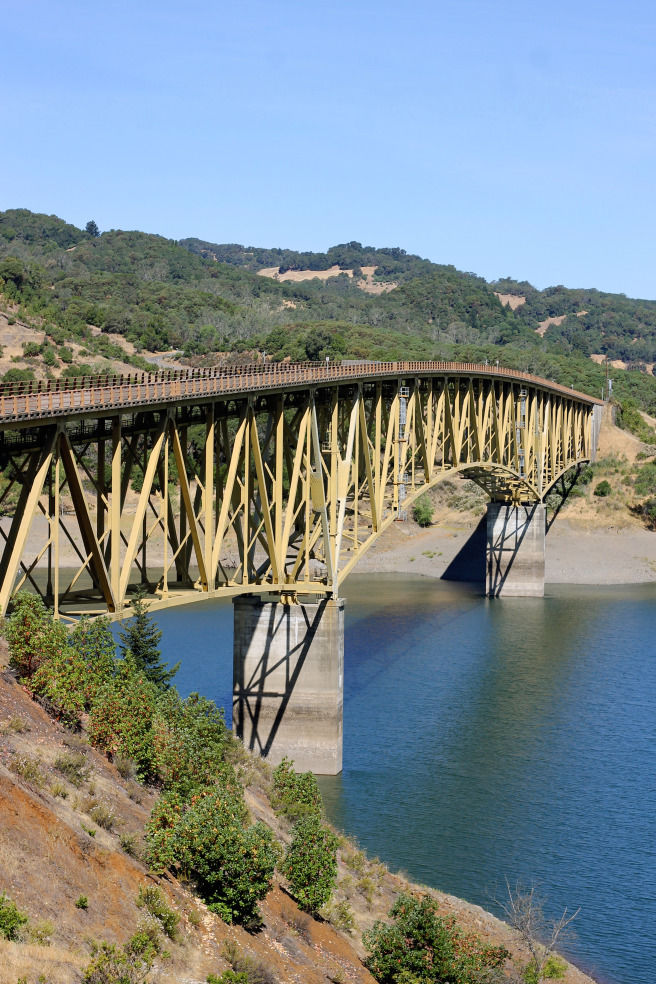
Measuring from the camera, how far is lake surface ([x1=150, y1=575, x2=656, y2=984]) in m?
36.0

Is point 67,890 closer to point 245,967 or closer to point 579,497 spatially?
point 245,967

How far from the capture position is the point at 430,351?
545 ft

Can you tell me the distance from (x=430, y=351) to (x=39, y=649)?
141729 mm

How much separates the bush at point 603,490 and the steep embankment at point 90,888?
90.5m

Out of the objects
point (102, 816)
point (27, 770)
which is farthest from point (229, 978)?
point (27, 770)

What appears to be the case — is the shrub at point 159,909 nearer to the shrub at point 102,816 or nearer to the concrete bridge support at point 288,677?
the shrub at point 102,816

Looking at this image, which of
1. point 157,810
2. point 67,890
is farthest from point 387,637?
point 67,890

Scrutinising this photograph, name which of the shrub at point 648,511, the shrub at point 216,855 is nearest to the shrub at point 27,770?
the shrub at point 216,855

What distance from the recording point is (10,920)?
1795 centimetres

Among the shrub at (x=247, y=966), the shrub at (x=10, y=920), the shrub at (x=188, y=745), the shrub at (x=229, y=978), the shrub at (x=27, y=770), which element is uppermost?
the shrub at (x=27, y=770)

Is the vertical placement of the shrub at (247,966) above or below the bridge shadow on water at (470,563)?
above

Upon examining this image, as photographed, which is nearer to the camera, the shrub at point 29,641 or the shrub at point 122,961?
the shrub at point 122,961

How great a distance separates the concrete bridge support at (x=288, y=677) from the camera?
45.8 meters

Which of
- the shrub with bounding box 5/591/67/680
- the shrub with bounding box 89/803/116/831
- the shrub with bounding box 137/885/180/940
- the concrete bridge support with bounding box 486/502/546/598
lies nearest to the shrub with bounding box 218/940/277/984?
the shrub with bounding box 137/885/180/940
